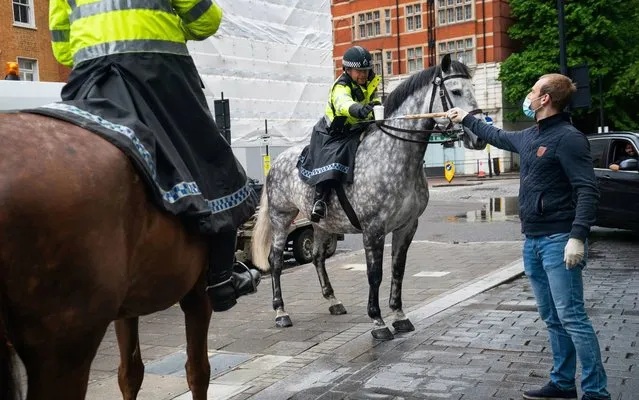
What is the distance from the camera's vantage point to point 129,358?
12.0 feet

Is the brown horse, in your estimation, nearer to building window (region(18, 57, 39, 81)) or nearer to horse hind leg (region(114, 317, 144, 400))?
horse hind leg (region(114, 317, 144, 400))

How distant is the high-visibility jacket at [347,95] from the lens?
663 cm

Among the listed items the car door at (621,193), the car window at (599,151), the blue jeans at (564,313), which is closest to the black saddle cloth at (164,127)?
the blue jeans at (564,313)

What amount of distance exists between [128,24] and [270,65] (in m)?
18.7

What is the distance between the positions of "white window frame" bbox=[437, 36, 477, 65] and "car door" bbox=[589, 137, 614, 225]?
115 feet

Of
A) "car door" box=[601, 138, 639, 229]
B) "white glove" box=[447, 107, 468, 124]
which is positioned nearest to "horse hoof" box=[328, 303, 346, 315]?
"white glove" box=[447, 107, 468, 124]

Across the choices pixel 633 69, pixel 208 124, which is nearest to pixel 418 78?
pixel 208 124

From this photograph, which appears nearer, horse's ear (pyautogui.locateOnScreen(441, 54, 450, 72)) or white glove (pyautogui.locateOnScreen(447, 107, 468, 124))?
white glove (pyautogui.locateOnScreen(447, 107, 468, 124))

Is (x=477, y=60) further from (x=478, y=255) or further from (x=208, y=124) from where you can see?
(x=208, y=124)

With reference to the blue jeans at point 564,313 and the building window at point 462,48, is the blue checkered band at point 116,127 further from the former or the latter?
the building window at point 462,48

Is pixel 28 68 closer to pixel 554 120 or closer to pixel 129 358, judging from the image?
pixel 129 358

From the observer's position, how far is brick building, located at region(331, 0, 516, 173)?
46.4 metres

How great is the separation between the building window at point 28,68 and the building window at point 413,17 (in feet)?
102

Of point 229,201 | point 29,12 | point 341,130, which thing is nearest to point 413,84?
point 341,130
